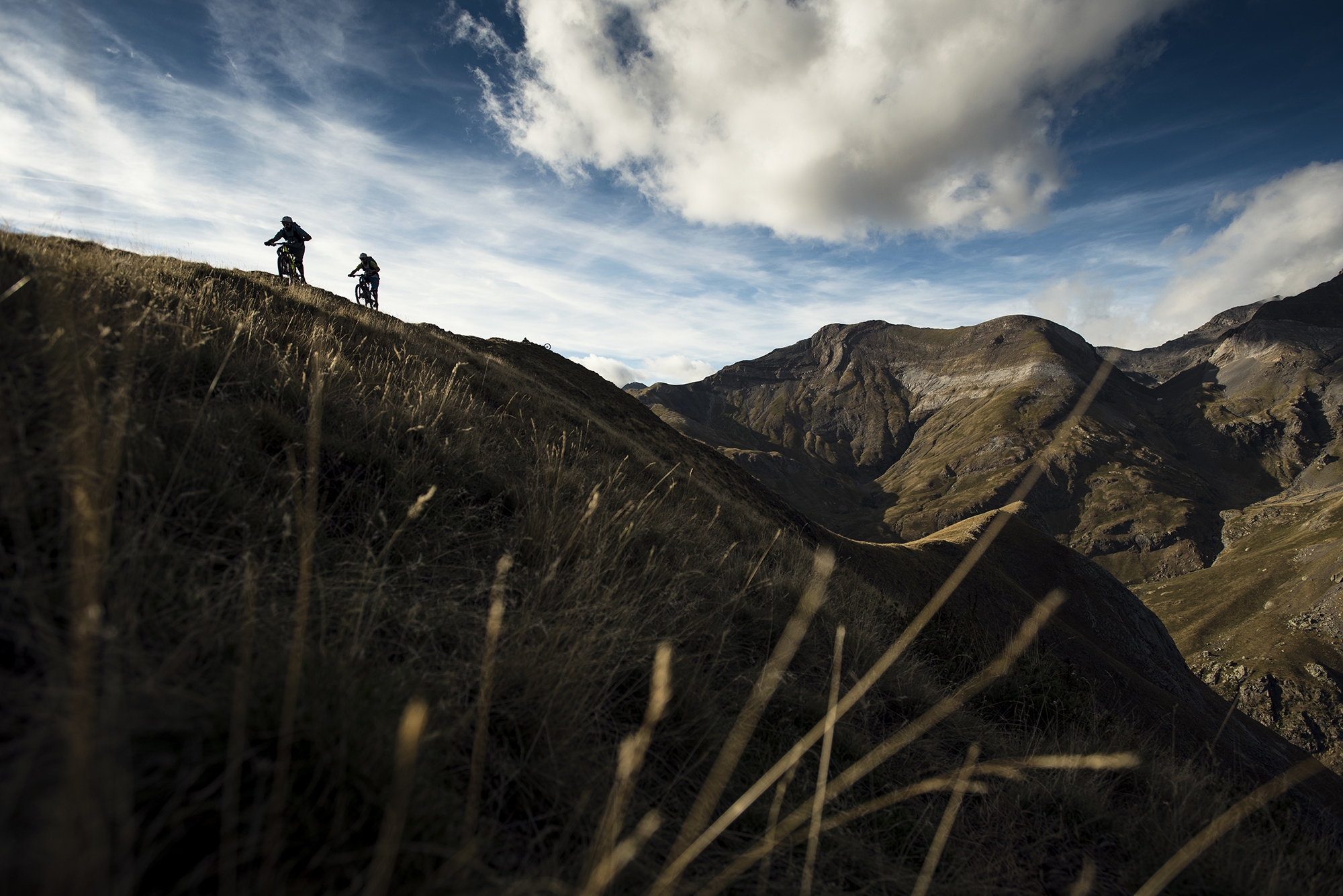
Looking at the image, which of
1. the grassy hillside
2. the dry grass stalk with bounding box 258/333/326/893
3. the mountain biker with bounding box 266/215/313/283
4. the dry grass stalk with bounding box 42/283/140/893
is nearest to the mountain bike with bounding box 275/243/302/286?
the mountain biker with bounding box 266/215/313/283

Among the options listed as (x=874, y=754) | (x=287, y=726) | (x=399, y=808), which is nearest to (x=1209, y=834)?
(x=874, y=754)

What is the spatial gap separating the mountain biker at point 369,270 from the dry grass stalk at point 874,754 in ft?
77.3

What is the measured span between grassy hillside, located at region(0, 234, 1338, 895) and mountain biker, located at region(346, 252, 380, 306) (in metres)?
17.7

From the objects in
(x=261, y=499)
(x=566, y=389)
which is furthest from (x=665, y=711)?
(x=566, y=389)

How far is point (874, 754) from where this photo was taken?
2031mm

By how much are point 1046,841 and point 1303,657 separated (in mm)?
139170

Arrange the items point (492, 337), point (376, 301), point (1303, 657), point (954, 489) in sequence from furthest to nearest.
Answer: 1. point (954, 489)
2. point (1303, 657)
3. point (492, 337)
4. point (376, 301)

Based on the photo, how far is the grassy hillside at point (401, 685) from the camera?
1.29 metres

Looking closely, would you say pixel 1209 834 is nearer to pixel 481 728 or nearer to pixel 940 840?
pixel 940 840

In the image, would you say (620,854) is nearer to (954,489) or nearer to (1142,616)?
(1142,616)

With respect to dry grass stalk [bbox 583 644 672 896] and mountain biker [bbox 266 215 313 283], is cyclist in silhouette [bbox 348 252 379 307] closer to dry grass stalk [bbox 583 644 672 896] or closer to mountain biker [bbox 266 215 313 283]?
mountain biker [bbox 266 215 313 283]

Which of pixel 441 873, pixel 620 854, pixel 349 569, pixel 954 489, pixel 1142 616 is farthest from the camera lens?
pixel 954 489

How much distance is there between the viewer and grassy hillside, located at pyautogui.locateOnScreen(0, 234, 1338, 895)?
129cm

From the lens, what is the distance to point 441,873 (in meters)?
1.31
